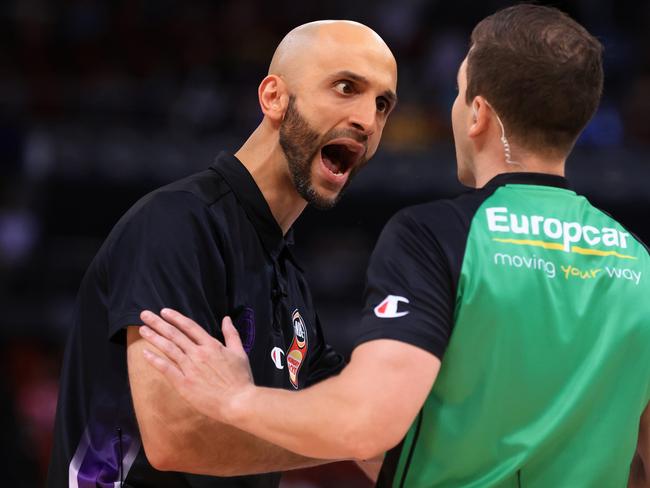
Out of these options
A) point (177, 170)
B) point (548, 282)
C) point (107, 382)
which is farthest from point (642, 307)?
point (177, 170)

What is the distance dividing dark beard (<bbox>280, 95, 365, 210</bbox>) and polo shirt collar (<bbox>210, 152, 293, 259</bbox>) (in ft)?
0.50

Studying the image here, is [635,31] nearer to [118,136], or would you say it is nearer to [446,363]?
[118,136]

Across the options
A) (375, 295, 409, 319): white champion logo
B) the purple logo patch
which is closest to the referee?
(375, 295, 409, 319): white champion logo

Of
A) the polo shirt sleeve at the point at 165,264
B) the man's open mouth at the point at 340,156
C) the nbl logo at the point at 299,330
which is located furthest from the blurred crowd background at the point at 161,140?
the polo shirt sleeve at the point at 165,264

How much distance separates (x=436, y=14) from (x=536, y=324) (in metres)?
12.8

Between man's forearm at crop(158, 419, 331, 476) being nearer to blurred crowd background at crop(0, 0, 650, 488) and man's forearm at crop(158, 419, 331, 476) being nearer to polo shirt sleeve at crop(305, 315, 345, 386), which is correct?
polo shirt sleeve at crop(305, 315, 345, 386)

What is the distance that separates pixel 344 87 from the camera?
370 centimetres

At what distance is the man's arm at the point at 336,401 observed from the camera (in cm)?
246

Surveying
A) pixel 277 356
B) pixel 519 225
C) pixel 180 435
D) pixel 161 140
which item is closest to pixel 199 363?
pixel 180 435

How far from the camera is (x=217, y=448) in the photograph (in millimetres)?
3117

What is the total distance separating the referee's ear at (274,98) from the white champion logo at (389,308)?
1361 mm

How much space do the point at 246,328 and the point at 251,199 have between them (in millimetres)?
500

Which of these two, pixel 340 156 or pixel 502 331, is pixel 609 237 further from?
pixel 340 156

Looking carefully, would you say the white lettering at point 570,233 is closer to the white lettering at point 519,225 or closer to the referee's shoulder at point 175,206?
the white lettering at point 519,225
